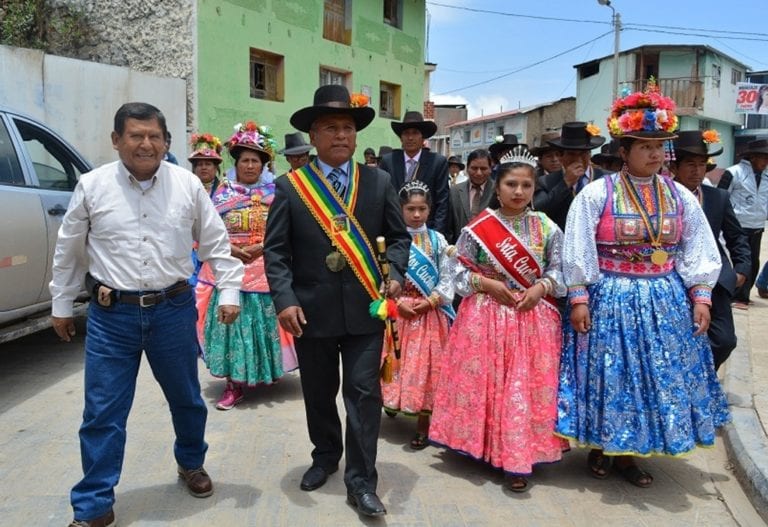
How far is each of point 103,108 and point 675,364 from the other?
1123cm

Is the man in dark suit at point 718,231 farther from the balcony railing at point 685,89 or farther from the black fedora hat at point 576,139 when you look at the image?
the balcony railing at point 685,89

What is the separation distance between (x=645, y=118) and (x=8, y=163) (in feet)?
14.3

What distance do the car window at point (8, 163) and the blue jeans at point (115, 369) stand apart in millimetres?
2405

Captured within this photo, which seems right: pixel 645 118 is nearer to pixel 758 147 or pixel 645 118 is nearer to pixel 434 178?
pixel 434 178

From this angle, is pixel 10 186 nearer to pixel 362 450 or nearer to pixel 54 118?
pixel 362 450

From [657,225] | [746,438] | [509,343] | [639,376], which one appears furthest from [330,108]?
[746,438]

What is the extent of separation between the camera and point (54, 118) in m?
11.4

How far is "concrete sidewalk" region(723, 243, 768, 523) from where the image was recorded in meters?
3.69

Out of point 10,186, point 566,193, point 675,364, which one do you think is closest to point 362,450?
point 675,364

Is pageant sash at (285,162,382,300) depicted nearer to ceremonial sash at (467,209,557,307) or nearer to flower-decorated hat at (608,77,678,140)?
ceremonial sash at (467,209,557,307)

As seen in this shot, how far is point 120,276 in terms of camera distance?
122 inches

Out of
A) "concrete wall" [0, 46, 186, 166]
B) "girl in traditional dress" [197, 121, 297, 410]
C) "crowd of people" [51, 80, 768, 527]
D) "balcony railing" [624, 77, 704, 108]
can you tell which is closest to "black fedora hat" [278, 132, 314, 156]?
"girl in traditional dress" [197, 121, 297, 410]

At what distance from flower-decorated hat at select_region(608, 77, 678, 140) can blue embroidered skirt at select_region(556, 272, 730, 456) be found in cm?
78

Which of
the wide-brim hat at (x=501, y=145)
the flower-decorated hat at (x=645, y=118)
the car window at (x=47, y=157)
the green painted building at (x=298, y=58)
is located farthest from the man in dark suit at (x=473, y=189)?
the green painted building at (x=298, y=58)
